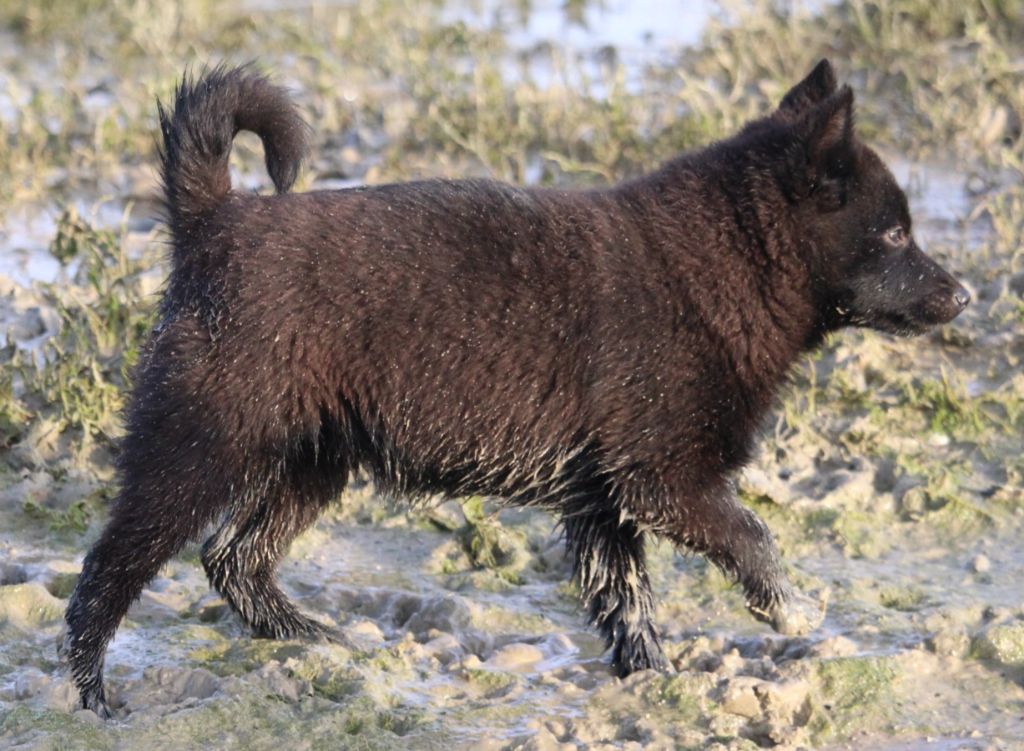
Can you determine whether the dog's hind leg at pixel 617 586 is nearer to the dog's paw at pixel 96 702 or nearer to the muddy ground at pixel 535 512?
the muddy ground at pixel 535 512

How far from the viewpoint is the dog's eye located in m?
5.04

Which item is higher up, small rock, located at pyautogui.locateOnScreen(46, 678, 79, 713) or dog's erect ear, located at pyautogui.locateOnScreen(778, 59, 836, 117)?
dog's erect ear, located at pyautogui.locateOnScreen(778, 59, 836, 117)

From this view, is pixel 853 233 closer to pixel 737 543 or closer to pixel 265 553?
pixel 737 543

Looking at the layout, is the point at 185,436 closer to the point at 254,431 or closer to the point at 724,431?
the point at 254,431

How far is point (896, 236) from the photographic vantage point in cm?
506

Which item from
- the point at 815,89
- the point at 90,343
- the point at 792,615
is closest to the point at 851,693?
the point at 792,615

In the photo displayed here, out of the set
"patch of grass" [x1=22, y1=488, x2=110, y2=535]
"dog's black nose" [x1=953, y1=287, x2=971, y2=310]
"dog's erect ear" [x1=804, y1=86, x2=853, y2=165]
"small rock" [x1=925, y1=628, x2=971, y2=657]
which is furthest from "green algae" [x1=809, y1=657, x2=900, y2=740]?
"patch of grass" [x1=22, y1=488, x2=110, y2=535]

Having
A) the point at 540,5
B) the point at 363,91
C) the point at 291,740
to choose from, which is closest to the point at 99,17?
the point at 363,91

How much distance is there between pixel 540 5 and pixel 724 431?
7708 millimetres

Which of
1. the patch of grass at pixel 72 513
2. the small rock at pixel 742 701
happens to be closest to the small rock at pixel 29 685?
the patch of grass at pixel 72 513

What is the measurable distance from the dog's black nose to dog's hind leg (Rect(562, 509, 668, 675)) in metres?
1.26

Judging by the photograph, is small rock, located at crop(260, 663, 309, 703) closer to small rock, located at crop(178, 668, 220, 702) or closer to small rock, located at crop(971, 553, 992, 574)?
small rock, located at crop(178, 668, 220, 702)

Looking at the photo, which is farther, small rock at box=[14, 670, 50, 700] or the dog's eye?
the dog's eye

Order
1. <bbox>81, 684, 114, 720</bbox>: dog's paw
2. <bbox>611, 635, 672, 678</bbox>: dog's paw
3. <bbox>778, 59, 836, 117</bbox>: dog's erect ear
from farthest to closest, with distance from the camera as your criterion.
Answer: <bbox>778, 59, 836, 117</bbox>: dog's erect ear → <bbox>611, 635, 672, 678</bbox>: dog's paw → <bbox>81, 684, 114, 720</bbox>: dog's paw
